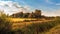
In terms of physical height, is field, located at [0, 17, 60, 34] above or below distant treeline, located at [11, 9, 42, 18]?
below


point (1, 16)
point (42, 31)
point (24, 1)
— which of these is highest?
point (24, 1)

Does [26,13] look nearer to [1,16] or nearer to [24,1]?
[24,1]

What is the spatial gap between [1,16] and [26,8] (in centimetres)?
35

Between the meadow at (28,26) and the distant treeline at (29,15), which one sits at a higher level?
the distant treeline at (29,15)

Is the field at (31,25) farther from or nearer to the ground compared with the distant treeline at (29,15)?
nearer to the ground

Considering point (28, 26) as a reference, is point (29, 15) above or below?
above

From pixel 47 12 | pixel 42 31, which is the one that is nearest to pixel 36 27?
pixel 42 31

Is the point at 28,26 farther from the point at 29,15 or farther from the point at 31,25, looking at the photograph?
the point at 29,15

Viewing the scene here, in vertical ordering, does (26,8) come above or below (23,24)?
above

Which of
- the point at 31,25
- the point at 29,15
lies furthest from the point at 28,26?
the point at 29,15

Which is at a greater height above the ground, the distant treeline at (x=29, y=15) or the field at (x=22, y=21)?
the distant treeline at (x=29, y=15)

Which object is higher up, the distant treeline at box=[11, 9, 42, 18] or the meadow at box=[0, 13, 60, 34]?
the distant treeline at box=[11, 9, 42, 18]

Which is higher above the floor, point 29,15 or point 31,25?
point 29,15

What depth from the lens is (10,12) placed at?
2279 millimetres
